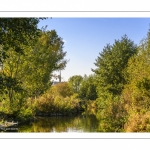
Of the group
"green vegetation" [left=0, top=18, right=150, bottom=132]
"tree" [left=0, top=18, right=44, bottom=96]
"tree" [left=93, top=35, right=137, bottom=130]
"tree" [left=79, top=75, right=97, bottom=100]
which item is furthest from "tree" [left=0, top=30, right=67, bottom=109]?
"tree" [left=93, top=35, right=137, bottom=130]

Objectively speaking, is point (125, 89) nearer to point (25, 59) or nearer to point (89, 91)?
point (89, 91)

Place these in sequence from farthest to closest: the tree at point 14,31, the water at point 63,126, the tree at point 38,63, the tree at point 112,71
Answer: the tree at point 112,71 → the tree at point 38,63 → the water at point 63,126 → the tree at point 14,31

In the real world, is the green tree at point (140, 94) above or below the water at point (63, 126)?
above

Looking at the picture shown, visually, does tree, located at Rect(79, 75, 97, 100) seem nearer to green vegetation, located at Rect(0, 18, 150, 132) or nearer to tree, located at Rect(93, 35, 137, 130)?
green vegetation, located at Rect(0, 18, 150, 132)

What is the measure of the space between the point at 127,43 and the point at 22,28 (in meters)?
6.53

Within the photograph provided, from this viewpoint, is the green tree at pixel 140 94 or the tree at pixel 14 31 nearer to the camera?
the tree at pixel 14 31

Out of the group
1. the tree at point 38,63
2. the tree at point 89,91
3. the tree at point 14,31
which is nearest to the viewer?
the tree at point 14,31

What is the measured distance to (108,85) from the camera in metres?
10.8

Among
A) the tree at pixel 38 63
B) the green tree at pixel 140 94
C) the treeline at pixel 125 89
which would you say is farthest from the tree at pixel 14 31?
the green tree at pixel 140 94

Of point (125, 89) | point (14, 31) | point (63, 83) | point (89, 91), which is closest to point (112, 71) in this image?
point (89, 91)

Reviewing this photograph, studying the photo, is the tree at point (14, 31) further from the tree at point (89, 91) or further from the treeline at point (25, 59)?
the tree at point (89, 91)

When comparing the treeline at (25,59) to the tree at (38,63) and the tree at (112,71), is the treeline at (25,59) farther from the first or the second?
the tree at (112,71)

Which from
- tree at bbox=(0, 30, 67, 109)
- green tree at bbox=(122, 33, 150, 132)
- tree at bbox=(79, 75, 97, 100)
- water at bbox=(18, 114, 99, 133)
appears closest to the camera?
green tree at bbox=(122, 33, 150, 132)
